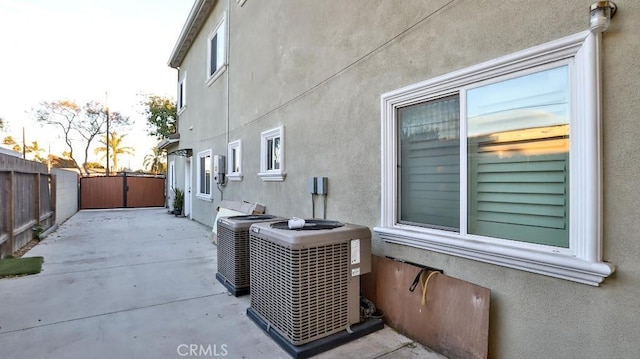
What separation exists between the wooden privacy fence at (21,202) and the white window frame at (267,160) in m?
4.41

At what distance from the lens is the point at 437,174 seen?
112 inches

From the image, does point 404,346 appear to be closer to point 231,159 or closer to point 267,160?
point 267,160

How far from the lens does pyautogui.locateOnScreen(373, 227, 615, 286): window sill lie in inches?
71.8

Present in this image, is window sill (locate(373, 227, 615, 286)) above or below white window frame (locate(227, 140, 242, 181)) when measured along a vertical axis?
below

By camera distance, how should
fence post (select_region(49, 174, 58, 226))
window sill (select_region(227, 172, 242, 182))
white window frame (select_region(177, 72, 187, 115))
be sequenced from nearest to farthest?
window sill (select_region(227, 172, 242, 182)) < fence post (select_region(49, 174, 58, 226)) < white window frame (select_region(177, 72, 187, 115))

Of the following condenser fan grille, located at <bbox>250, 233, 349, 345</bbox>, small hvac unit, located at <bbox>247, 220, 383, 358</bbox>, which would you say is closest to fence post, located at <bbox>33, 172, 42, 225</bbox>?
small hvac unit, located at <bbox>247, 220, 383, 358</bbox>

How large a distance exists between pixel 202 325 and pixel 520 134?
3.17m

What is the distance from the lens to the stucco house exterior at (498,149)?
181 centimetres

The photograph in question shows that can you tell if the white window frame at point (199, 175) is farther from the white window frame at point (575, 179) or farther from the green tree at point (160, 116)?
the green tree at point (160, 116)

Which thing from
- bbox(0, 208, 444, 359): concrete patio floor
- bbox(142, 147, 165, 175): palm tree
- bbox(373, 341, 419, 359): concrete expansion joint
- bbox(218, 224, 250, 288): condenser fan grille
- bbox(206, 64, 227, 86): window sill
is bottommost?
bbox(373, 341, 419, 359): concrete expansion joint

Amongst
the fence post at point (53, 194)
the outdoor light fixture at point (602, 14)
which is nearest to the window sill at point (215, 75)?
the fence post at point (53, 194)

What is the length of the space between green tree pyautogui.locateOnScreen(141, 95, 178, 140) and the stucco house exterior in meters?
17.4

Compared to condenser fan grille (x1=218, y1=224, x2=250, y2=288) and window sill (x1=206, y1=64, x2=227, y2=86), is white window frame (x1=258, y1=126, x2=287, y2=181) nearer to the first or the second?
condenser fan grille (x1=218, y1=224, x2=250, y2=288)

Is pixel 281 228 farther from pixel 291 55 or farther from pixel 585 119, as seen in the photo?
pixel 291 55
